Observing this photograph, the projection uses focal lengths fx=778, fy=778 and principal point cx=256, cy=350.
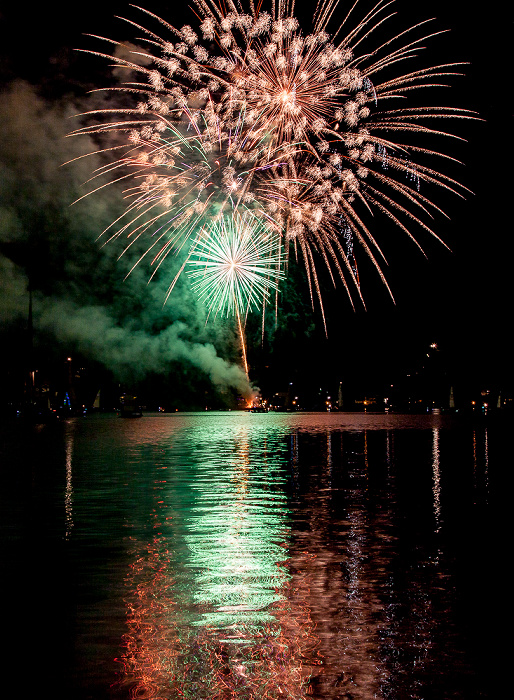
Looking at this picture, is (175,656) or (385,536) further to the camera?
(385,536)

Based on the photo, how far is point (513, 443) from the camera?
33.7 m

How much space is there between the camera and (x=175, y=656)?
17.7 feet

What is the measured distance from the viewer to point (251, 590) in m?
7.41

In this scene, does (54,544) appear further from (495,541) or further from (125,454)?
(125,454)

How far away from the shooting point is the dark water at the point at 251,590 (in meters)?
5.05

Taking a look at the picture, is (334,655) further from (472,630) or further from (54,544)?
(54,544)

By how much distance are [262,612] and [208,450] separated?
925 inches

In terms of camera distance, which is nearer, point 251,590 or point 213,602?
point 213,602

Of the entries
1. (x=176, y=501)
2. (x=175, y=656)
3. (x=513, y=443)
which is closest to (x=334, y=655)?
(x=175, y=656)

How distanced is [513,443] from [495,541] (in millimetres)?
24826

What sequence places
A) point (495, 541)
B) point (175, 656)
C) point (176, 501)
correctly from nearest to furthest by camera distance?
point (175, 656) → point (495, 541) → point (176, 501)

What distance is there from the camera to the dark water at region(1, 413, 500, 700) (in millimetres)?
5047

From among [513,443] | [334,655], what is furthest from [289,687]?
[513,443]

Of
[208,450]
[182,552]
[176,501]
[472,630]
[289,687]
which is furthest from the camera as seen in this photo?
[208,450]
